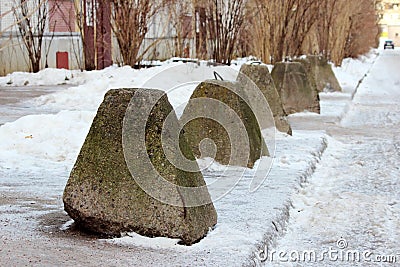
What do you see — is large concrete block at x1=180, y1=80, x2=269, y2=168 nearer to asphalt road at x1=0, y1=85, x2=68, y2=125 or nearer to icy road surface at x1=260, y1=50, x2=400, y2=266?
icy road surface at x1=260, y1=50, x2=400, y2=266

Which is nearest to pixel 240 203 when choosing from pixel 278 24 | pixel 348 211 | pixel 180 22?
pixel 348 211

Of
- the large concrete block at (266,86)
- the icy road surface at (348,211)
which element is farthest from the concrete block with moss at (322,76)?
the large concrete block at (266,86)

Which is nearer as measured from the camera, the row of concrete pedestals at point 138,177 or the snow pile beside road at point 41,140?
the row of concrete pedestals at point 138,177

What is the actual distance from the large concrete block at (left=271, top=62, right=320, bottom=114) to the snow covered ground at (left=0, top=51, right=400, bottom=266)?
50.9 inches

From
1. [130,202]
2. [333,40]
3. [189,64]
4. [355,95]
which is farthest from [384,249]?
[333,40]

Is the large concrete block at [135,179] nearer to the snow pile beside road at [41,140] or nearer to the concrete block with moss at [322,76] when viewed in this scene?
the snow pile beside road at [41,140]

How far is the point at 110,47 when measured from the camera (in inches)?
834

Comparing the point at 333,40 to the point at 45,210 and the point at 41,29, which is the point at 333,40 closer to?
the point at 41,29

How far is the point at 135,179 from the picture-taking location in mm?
4344

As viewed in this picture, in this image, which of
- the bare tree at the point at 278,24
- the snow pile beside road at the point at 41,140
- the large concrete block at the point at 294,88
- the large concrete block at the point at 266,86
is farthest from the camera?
the bare tree at the point at 278,24

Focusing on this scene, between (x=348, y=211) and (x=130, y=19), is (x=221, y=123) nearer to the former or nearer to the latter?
(x=348, y=211)

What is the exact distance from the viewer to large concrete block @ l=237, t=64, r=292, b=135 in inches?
349

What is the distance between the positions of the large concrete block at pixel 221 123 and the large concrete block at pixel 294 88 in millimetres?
5220

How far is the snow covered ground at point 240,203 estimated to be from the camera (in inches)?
163
